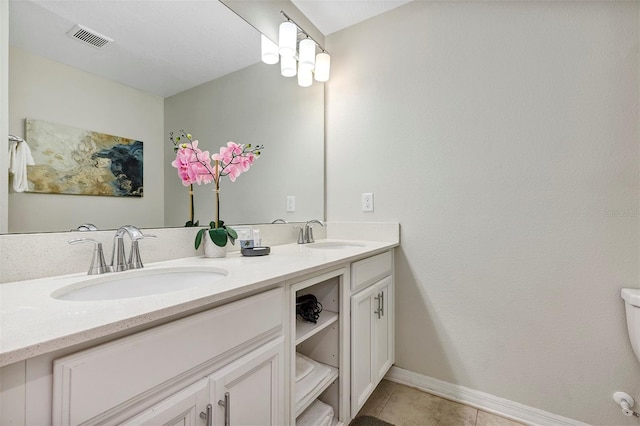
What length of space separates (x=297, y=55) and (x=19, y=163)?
59.9 inches

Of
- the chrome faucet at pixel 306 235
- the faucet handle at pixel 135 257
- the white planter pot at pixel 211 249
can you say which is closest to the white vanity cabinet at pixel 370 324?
the chrome faucet at pixel 306 235

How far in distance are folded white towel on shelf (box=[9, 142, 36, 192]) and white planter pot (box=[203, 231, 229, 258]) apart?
21.8 inches

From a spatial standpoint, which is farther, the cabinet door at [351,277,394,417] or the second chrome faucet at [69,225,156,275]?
the cabinet door at [351,277,394,417]

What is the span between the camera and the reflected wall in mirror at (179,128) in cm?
85

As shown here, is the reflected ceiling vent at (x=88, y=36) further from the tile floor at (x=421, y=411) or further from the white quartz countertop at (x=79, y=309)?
the tile floor at (x=421, y=411)

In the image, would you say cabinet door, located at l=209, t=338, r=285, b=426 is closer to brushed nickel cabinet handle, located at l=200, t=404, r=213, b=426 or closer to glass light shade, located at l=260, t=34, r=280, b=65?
brushed nickel cabinet handle, located at l=200, t=404, r=213, b=426

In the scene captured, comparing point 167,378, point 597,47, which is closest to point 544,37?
point 597,47

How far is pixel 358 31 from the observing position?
1928 millimetres

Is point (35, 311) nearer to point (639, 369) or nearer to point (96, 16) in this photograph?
point (96, 16)

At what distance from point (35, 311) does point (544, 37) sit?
207cm

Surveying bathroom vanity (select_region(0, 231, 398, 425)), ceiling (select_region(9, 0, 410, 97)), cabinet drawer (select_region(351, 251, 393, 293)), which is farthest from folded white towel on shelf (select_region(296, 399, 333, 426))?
ceiling (select_region(9, 0, 410, 97))

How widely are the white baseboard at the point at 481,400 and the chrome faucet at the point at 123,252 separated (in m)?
1.55

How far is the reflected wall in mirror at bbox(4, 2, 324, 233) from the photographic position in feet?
2.78

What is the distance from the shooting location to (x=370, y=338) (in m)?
1.45
